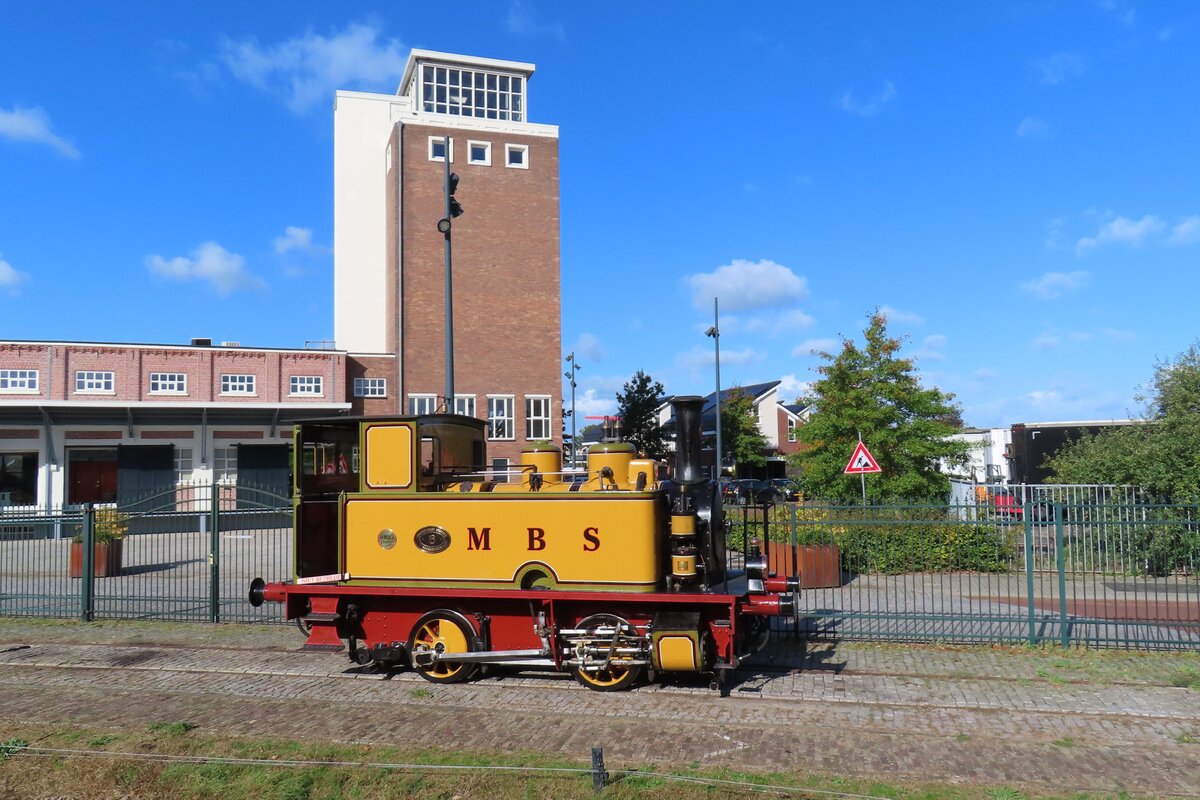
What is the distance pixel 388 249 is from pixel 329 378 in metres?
7.78

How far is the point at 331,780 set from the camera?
19.4 ft

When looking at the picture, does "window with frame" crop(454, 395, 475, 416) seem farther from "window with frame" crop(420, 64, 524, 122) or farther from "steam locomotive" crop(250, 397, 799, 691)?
"steam locomotive" crop(250, 397, 799, 691)

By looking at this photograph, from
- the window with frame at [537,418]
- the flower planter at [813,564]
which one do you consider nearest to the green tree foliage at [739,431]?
the window with frame at [537,418]

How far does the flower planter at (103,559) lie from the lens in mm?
14516

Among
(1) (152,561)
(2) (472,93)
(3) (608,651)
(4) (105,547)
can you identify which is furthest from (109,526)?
(2) (472,93)

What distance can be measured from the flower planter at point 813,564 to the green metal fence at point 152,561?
7.53 meters

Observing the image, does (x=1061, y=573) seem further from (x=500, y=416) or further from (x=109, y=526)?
(x=500, y=416)

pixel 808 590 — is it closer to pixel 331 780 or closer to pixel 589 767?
pixel 589 767

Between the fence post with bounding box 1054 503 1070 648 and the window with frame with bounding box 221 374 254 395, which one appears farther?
A: the window with frame with bounding box 221 374 254 395

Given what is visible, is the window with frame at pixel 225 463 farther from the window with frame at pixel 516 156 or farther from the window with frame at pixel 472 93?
the window with frame at pixel 472 93

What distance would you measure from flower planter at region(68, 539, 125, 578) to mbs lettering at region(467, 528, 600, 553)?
9.02m

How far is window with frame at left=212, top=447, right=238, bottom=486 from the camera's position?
103 feet

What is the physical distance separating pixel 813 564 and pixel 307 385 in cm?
2539

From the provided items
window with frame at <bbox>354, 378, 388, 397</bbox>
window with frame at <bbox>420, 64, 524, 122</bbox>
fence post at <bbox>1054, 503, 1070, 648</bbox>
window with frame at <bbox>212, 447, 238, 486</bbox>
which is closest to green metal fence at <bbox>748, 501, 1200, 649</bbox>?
fence post at <bbox>1054, 503, 1070, 648</bbox>
